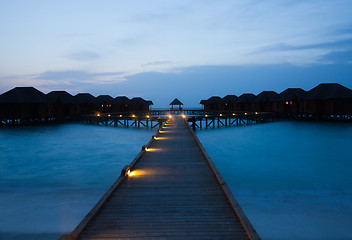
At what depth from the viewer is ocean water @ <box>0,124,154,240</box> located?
6.87 meters

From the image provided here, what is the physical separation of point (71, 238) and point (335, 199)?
356 inches

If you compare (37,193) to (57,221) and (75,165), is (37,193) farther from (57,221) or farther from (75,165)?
(75,165)

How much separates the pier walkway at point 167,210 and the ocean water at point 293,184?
95.3 inches

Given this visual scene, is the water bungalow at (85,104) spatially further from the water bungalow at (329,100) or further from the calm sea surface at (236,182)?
the water bungalow at (329,100)

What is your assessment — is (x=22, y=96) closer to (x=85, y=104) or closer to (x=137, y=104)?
(x=85, y=104)

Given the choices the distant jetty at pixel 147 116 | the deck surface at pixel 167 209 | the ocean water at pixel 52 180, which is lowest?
the ocean water at pixel 52 180

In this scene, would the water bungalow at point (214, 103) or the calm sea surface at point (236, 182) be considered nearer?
the calm sea surface at point (236, 182)

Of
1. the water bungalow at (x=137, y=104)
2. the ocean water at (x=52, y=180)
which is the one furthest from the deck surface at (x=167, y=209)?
the water bungalow at (x=137, y=104)

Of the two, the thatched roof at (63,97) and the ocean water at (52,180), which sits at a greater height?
the thatched roof at (63,97)

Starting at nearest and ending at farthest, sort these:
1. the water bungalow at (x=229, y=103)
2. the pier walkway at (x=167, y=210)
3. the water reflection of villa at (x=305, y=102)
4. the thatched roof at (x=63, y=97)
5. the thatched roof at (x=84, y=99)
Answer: the pier walkway at (x=167, y=210)
the water reflection of villa at (x=305, y=102)
the thatched roof at (x=63, y=97)
the thatched roof at (x=84, y=99)
the water bungalow at (x=229, y=103)

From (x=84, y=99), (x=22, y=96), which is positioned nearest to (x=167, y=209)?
(x=22, y=96)

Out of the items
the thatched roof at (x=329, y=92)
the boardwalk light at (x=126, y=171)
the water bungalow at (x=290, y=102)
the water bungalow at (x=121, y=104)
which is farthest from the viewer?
the water bungalow at (x=121, y=104)

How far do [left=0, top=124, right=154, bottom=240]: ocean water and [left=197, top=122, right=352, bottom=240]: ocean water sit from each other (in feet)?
19.2

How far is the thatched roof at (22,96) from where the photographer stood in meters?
31.6
